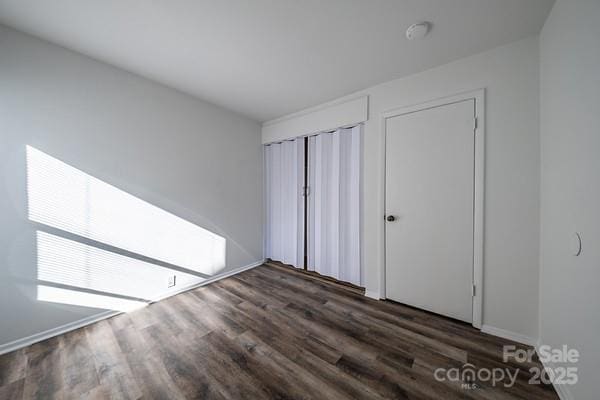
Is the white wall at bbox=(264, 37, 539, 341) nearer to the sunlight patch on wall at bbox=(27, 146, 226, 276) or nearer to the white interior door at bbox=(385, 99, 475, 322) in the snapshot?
the white interior door at bbox=(385, 99, 475, 322)

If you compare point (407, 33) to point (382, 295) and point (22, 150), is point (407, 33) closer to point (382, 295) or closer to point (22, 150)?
point (382, 295)

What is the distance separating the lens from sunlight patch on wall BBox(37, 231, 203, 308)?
5.56 feet

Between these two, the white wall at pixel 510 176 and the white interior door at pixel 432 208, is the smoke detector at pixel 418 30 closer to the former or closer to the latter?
the white wall at pixel 510 176

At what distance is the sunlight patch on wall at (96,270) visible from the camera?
5.56ft

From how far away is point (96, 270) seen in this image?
1.92 meters

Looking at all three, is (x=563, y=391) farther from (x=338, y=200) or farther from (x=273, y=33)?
(x=273, y=33)

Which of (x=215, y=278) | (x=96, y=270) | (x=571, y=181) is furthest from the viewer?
(x=215, y=278)

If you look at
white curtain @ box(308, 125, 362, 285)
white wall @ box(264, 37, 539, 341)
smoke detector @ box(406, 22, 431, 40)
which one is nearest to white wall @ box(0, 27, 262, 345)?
white curtain @ box(308, 125, 362, 285)

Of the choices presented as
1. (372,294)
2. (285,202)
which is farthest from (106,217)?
(372,294)

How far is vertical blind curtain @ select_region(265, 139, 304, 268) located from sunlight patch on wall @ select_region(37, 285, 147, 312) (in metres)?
1.91

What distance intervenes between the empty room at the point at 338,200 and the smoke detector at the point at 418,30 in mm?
15

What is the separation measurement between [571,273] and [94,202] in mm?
3642

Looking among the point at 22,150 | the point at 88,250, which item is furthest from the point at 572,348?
the point at 22,150

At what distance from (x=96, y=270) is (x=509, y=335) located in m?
3.79
